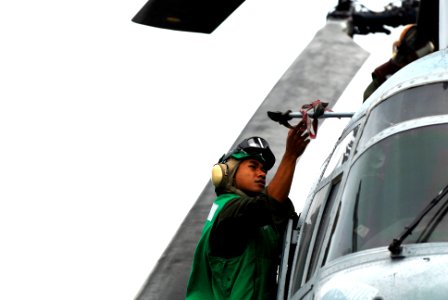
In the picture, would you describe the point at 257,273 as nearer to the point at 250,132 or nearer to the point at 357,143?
the point at 357,143

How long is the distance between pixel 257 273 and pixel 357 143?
102cm

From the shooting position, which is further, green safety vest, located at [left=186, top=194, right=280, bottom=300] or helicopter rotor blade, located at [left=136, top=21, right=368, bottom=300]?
helicopter rotor blade, located at [left=136, top=21, right=368, bottom=300]

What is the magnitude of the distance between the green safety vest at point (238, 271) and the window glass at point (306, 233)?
0.93 feet

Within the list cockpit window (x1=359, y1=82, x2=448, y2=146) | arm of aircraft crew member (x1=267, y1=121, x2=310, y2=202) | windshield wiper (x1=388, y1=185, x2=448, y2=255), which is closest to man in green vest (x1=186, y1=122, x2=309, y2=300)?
arm of aircraft crew member (x1=267, y1=121, x2=310, y2=202)

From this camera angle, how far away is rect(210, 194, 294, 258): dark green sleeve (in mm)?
7055

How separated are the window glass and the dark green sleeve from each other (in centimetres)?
16

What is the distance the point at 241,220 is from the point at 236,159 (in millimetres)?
782

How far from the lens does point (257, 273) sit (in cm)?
720

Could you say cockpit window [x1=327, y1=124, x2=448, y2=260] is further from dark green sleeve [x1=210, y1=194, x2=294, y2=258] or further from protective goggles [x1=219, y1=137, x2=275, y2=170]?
protective goggles [x1=219, y1=137, x2=275, y2=170]

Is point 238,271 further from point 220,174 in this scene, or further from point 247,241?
point 220,174

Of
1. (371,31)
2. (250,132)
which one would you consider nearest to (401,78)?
(250,132)

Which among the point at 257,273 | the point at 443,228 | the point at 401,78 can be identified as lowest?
the point at 257,273

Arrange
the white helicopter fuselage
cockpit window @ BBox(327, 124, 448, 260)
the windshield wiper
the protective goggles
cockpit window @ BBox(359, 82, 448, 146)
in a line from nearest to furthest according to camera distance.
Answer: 1. the white helicopter fuselage
2. the windshield wiper
3. cockpit window @ BBox(327, 124, 448, 260)
4. cockpit window @ BBox(359, 82, 448, 146)
5. the protective goggles

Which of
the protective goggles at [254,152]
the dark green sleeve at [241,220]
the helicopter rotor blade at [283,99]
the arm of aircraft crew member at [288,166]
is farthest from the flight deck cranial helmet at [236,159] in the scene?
the helicopter rotor blade at [283,99]
